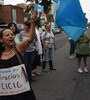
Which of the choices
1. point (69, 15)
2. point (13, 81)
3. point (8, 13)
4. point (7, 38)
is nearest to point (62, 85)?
point (69, 15)

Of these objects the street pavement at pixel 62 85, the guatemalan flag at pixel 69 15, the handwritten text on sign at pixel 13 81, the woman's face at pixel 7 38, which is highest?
the guatemalan flag at pixel 69 15

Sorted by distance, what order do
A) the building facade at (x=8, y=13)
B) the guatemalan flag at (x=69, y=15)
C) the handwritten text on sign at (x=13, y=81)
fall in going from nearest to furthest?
the handwritten text on sign at (x=13, y=81)
the guatemalan flag at (x=69, y=15)
the building facade at (x=8, y=13)

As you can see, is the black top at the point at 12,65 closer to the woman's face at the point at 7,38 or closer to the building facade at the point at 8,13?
the woman's face at the point at 7,38

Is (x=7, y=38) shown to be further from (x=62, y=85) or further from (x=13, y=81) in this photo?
(x=62, y=85)

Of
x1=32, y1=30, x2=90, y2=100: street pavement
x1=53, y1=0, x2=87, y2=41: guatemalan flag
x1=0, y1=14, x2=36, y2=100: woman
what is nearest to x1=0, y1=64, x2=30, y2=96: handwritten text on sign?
x1=0, y1=14, x2=36, y2=100: woman

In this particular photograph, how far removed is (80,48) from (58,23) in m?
2.20

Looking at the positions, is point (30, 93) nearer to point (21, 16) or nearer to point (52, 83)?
point (52, 83)

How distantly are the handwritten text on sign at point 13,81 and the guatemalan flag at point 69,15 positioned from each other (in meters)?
2.06

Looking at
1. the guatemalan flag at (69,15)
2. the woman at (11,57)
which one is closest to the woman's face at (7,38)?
the woman at (11,57)

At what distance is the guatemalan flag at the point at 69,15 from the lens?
4148mm

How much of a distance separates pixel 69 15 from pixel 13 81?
7.64ft

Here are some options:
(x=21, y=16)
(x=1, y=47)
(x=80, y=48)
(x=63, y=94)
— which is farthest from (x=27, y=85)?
(x=21, y=16)

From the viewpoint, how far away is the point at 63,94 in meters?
4.28

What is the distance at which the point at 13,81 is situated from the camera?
7.87ft
